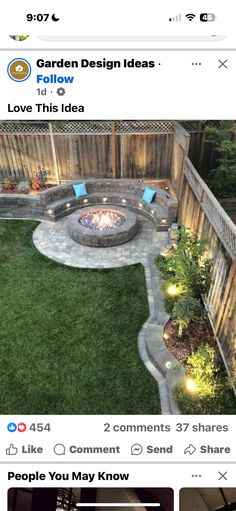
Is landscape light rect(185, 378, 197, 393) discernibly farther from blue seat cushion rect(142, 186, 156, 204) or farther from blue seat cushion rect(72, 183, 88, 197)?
blue seat cushion rect(72, 183, 88, 197)

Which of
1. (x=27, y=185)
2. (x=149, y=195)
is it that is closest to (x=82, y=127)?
(x=27, y=185)

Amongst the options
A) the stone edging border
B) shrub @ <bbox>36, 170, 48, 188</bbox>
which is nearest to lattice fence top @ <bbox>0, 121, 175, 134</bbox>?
shrub @ <bbox>36, 170, 48, 188</bbox>

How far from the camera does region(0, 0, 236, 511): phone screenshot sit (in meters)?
3.31

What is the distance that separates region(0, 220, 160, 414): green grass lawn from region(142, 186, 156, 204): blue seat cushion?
4077mm

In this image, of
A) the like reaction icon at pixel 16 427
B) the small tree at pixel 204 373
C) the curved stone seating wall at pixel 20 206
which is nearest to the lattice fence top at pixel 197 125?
the curved stone seating wall at pixel 20 206

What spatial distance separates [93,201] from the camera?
Answer: 1507 centimetres

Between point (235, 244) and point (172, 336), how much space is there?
115 inches

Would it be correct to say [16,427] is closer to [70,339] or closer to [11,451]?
[11,451]

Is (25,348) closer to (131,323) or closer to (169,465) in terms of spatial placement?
(131,323)

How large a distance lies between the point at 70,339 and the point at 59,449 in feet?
17.3
